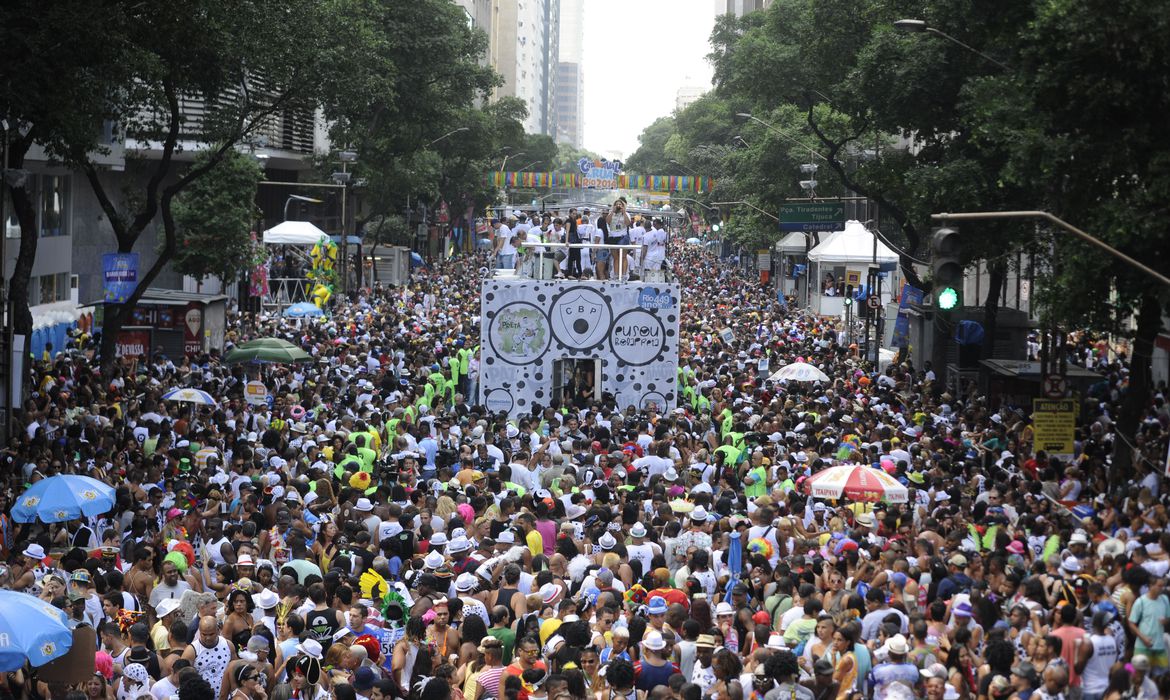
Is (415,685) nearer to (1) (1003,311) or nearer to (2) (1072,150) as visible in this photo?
(2) (1072,150)

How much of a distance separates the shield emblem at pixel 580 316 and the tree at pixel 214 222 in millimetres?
13164

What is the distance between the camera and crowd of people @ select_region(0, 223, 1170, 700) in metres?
9.53

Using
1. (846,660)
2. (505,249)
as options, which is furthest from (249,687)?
(505,249)

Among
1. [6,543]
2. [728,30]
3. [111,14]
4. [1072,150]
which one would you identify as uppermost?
[728,30]

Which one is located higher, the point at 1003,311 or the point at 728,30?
the point at 728,30

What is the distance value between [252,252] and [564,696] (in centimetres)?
3091

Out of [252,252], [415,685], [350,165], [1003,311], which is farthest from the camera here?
[350,165]

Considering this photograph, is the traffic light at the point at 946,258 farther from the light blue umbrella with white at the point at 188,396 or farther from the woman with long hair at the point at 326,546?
the light blue umbrella with white at the point at 188,396

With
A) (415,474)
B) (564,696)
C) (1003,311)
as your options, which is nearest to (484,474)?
(415,474)

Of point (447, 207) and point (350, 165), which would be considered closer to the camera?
point (350, 165)

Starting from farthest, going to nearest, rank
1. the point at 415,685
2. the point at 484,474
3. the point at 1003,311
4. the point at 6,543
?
the point at 1003,311, the point at 484,474, the point at 6,543, the point at 415,685

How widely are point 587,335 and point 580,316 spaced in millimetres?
355

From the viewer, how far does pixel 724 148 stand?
280ft

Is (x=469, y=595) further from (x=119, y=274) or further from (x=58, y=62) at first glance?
(x=119, y=274)
